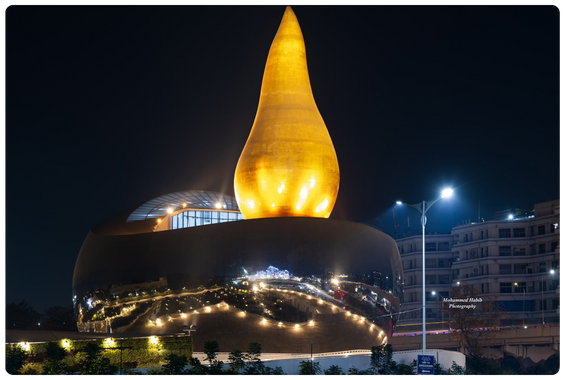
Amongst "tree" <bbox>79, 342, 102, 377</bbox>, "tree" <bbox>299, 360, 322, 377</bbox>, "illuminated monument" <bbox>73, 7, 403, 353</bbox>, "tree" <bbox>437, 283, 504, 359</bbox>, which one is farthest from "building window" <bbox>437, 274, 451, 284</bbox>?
"tree" <bbox>79, 342, 102, 377</bbox>

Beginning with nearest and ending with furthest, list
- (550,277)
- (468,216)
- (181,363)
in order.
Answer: (181,363) → (550,277) → (468,216)

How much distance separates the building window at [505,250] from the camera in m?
98.9

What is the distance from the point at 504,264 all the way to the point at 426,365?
72364 millimetres

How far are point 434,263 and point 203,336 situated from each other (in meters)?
72.6

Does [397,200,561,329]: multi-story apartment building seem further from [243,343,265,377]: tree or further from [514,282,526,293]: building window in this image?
[243,343,265,377]: tree

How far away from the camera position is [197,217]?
5866cm

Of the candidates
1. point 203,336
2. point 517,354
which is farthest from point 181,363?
point 517,354

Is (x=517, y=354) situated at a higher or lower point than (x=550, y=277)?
lower

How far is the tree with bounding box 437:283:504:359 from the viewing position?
72250mm

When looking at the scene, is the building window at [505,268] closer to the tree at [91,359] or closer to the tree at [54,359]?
the tree at [91,359]

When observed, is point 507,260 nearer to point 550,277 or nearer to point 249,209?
point 550,277

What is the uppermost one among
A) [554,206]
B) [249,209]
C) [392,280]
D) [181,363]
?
[554,206]

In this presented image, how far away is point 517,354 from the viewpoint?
246 feet

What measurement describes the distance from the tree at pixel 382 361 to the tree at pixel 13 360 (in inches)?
640
